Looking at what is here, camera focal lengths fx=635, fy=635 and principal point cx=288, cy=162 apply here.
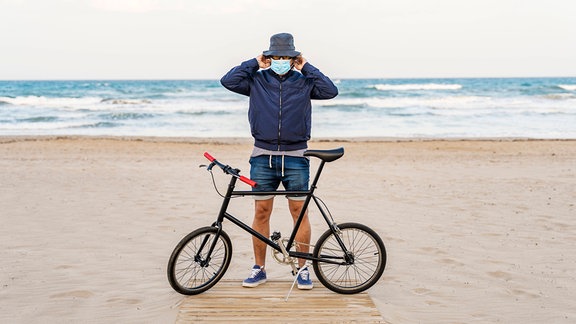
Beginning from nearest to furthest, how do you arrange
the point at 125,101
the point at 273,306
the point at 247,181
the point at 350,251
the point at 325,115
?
the point at 273,306 → the point at 247,181 → the point at 350,251 → the point at 325,115 → the point at 125,101

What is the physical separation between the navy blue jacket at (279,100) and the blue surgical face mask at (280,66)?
8 centimetres

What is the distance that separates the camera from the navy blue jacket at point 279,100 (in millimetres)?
4496

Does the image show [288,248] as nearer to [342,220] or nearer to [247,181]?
[247,181]

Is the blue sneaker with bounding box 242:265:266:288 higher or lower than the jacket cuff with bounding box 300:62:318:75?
lower

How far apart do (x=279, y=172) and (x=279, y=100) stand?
0.52 metres

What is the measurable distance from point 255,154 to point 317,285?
45.4 inches

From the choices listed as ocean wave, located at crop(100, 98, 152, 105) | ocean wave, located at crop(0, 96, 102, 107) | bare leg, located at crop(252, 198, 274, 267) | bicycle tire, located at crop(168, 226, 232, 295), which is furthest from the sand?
ocean wave, located at crop(0, 96, 102, 107)

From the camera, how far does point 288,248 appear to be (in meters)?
4.64

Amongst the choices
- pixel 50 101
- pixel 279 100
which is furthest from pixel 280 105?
pixel 50 101

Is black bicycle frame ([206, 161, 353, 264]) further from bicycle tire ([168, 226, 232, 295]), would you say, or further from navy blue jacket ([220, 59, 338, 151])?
navy blue jacket ([220, 59, 338, 151])

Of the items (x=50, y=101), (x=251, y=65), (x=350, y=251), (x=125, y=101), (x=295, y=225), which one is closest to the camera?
(x=251, y=65)

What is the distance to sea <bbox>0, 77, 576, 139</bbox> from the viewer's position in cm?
2327

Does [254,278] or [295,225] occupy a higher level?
[295,225]

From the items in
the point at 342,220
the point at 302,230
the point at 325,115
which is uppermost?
the point at 302,230
